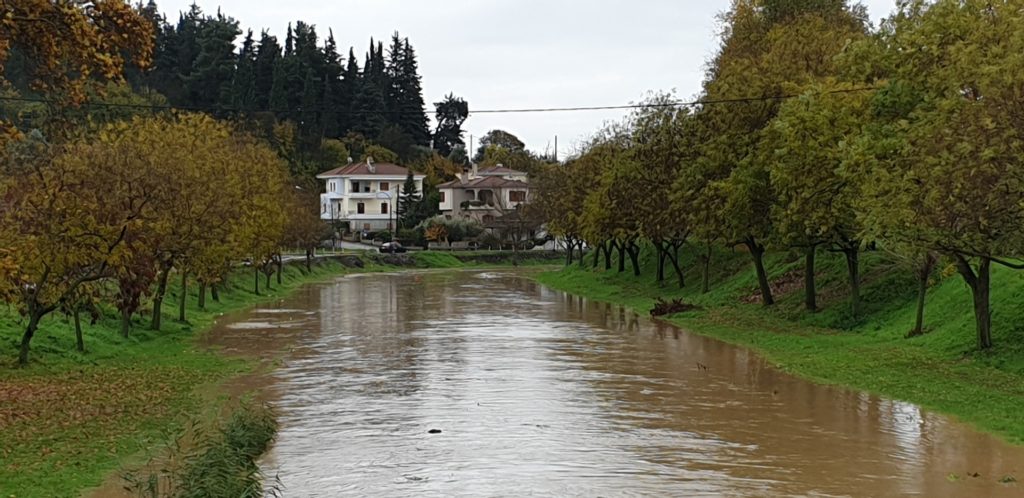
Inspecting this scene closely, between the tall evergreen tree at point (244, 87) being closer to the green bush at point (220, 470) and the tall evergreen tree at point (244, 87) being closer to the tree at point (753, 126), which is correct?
the tree at point (753, 126)

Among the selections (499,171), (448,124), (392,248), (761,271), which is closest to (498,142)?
(448,124)

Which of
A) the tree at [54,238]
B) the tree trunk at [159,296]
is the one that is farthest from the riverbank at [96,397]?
the tree at [54,238]

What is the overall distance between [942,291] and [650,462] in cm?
1898

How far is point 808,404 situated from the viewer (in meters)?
20.1

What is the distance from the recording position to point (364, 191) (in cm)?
12388

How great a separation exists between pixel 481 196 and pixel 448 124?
37.7m

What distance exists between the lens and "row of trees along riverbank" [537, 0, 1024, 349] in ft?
65.2

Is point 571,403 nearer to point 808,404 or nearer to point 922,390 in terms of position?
point 808,404

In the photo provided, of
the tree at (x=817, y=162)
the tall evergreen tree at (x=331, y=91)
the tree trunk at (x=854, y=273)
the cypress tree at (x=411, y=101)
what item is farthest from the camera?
the cypress tree at (x=411, y=101)

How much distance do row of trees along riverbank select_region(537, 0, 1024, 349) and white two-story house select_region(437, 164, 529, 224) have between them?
65.4 metres

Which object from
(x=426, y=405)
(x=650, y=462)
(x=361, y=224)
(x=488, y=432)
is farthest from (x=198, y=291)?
(x=361, y=224)

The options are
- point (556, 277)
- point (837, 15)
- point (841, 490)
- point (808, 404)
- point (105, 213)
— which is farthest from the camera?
point (556, 277)

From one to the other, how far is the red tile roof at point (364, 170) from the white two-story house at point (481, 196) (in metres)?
5.24

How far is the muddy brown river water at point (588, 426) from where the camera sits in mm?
13789
